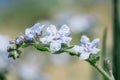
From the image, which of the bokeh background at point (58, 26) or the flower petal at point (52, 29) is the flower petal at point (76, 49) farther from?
the bokeh background at point (58, 26)

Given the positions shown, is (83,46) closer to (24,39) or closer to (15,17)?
(24,39)

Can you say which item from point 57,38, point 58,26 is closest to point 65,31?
point 57,38

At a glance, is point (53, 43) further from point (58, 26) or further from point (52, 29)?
point (58, 26)

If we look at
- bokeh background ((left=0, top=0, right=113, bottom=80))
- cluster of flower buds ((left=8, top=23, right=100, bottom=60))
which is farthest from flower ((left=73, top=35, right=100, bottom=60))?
bokeh background ((left=0, top=0, right=113, bottom=80))

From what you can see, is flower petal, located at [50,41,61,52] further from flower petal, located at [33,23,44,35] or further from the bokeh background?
the bokeh background

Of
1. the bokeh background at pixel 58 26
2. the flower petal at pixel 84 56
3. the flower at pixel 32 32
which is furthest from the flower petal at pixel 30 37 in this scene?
the bokeh background at pixel 58 26
